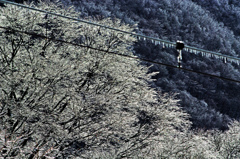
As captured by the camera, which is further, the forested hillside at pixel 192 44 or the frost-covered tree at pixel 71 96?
the forested hillside at pixel 192 44

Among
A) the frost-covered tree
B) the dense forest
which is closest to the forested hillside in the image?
the dense forest

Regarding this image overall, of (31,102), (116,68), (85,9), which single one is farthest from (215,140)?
(85,9)

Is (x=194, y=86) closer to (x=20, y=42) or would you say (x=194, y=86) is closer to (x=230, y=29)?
(x=230, y=29)

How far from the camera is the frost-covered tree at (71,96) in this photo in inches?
437

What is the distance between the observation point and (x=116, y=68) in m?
14.3

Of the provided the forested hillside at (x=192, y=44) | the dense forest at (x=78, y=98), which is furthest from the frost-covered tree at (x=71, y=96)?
the forested hillside at (x=192, y=44)

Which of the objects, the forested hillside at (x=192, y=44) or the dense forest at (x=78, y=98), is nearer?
the dense forest at (x=78, y=98)

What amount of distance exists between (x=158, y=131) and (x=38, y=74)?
28.2 feet

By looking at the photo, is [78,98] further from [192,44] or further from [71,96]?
[192,44]

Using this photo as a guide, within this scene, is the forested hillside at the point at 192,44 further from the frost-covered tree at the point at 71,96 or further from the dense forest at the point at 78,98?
the frost-covered tree at the point at 71,96

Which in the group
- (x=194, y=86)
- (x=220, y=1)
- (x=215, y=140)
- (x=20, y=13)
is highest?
(x=220, y=1)

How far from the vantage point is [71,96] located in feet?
39.3

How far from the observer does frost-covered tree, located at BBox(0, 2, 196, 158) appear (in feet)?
36.4

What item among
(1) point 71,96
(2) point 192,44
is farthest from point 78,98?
(2) point 192,44
